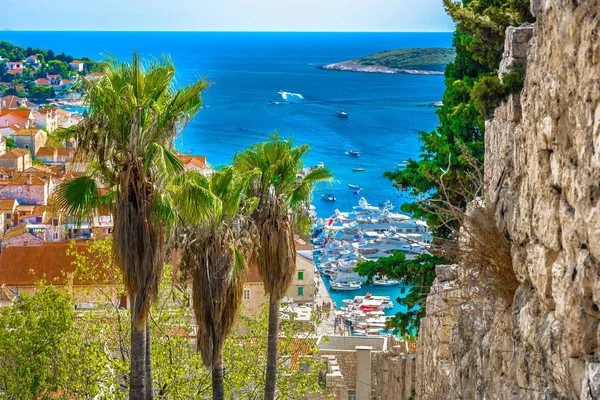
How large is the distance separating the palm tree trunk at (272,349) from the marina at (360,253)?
33.8 metres

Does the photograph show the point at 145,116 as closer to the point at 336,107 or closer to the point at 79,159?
the point at 79,159

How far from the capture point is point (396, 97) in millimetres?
180000

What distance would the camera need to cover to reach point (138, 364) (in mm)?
12039

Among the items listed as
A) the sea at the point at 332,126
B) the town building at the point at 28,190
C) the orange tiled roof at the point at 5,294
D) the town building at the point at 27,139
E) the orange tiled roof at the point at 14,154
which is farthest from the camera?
the sea at the point at 332,126

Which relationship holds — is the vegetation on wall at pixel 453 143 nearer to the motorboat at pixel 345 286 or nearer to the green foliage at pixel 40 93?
the motorboat at pixel 345 286

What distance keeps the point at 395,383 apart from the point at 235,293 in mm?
6843

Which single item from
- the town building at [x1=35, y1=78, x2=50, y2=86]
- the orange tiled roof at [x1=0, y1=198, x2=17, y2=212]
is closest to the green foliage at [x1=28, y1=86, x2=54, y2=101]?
the town building at [x1=35, y1=78, x2=50, y2=86]

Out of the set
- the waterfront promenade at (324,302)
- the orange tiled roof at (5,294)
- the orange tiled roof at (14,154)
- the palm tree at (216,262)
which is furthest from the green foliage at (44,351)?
the orange tiled roof at (14,154)

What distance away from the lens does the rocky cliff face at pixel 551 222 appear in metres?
6.35

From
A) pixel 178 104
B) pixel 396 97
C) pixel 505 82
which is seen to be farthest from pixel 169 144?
pixel 396 97

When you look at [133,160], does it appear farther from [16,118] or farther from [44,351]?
[16,118]

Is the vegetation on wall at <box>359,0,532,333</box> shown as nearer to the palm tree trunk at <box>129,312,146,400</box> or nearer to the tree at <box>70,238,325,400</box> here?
the tree at <box>70,238,325,400</box>

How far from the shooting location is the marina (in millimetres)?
55969

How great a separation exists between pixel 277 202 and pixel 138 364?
3.41 metres
